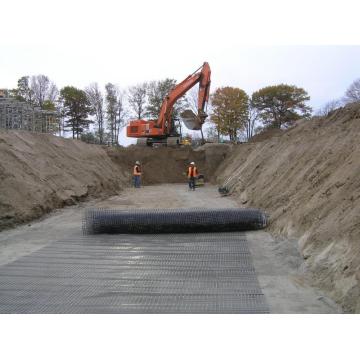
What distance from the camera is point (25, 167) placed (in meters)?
15.0

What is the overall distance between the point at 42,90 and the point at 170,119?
1129 inches

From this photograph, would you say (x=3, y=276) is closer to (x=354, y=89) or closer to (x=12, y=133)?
(x=12, y=133)

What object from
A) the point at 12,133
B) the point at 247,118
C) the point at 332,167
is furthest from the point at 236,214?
the point at 247,118

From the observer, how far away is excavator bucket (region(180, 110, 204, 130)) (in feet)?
96.8

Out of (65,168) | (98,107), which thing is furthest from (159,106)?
(65,168)

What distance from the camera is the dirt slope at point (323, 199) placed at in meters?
5.42

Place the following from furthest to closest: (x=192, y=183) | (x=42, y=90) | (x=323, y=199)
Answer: (x=42, y=90)
(x=192, y=183)
(x=323, y=199)

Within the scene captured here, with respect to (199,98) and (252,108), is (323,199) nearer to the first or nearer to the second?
(199,98)

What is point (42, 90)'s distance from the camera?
174ft

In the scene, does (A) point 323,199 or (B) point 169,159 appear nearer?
(A) point 323,199

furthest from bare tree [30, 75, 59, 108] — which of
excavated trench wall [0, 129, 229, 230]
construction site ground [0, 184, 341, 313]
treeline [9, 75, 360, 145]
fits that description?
construction site ground [0, 184, 341, 313]

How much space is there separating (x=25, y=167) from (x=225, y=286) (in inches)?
455

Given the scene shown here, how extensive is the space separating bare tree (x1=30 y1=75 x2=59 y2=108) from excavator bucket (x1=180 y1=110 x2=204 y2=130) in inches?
1149

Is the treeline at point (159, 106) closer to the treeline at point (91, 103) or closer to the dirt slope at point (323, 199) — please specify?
the treeline at point (91, 103)
